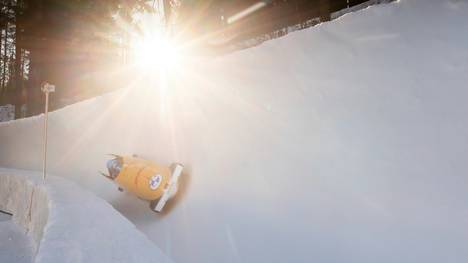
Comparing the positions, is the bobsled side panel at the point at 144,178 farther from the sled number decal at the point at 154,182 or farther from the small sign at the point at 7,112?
the small sign at the point at 7,112

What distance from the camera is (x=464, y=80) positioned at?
309cm

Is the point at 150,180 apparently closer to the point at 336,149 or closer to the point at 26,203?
the point at 336,149

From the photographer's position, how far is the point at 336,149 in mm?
3701

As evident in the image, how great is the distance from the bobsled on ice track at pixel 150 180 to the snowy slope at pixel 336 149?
23 centimetres

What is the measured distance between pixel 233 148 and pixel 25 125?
11.6 metres

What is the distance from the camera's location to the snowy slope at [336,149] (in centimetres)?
302

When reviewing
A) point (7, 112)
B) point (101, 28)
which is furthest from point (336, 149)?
point (7, 112)

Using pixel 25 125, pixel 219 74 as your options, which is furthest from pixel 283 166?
pixel 25 125

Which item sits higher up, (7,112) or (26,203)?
(7,112)

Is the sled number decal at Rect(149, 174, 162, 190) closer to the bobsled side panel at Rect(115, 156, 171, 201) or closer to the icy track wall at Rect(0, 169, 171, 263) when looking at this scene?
the bobsled side panel at Rect(115, 156, 171, 201)

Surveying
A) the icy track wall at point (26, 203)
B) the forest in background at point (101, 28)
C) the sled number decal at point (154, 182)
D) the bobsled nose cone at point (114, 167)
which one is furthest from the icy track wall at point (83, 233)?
the forest in background at point (101, 28)

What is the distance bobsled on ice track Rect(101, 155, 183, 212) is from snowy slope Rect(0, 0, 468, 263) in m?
0.23

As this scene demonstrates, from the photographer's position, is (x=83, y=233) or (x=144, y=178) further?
(x=144, y=178)

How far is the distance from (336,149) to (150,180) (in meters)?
2.81
